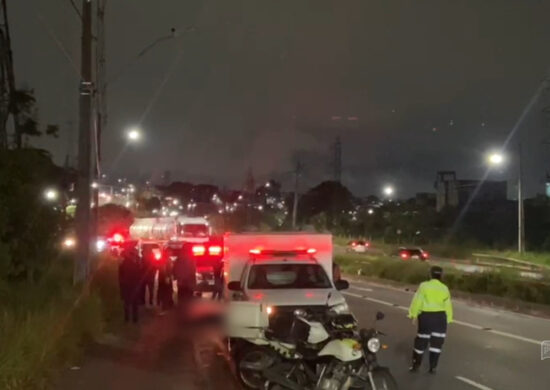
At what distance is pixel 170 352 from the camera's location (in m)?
14.3

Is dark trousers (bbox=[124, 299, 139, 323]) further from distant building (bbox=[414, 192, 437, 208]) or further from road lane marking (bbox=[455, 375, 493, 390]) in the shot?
distant building (bbox=[414, 192, 437, 208])

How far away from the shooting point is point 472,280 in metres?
30.7

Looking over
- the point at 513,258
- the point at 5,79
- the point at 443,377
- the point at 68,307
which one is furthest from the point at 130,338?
the point at 513,258

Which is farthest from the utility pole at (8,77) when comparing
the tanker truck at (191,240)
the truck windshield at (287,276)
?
the truck windshield at (287,276)

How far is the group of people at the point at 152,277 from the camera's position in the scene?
1844 centimetres

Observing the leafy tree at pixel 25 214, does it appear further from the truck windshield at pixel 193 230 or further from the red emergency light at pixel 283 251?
the truck windshield at pixel 193 230

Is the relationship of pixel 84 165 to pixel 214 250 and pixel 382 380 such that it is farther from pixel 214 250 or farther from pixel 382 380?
pixel 382 380

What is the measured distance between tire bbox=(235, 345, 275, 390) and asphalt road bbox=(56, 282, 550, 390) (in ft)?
1.73

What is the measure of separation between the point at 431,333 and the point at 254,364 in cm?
383

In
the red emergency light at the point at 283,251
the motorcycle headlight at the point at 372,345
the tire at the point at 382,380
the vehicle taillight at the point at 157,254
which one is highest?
the red emergency light at the point at 283,251

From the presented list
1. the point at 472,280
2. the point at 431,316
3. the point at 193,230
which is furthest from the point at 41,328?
the point at 193,230

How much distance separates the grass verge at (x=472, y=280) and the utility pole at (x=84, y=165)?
1486 centimetres

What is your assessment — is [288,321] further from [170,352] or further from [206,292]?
[206,292]

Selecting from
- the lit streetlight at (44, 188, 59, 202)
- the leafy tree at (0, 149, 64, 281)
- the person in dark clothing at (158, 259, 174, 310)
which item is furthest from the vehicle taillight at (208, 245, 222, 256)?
the leafy tree at (0, 149, 64, 281)
